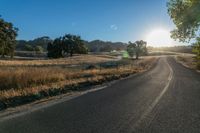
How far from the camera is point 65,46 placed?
94.4 m

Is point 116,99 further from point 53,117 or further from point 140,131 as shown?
point 140,131

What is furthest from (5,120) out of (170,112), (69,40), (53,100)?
(69,40)

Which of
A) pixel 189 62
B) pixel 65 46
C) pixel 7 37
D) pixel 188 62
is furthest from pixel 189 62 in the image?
pixel 7 37

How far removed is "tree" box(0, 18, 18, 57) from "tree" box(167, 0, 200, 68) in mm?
21894

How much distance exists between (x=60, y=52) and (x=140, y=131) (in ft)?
294

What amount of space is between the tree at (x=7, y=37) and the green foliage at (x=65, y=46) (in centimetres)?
5077

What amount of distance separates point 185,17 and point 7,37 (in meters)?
24.1

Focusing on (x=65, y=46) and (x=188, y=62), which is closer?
(x=188, y=62)

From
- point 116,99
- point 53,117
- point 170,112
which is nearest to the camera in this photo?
point 53,117

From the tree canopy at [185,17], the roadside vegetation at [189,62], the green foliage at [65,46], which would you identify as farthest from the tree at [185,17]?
the green foliage at [65,46]

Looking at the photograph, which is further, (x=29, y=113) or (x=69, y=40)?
(x=69, y=40)

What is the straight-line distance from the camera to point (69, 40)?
93.2 metres

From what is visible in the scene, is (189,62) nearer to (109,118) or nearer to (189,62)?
(189,62)

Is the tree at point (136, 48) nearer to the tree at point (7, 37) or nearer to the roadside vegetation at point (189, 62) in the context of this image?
the roadside vegetation at point (189, 62)
